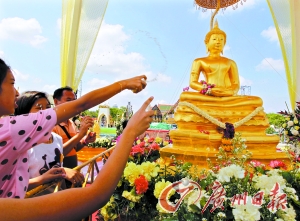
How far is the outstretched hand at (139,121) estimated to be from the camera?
0.69m

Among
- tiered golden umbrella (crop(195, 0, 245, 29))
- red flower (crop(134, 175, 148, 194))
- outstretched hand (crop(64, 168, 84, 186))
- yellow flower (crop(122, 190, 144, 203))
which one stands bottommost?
yellow flower (crop(122, 190, 144, 203))

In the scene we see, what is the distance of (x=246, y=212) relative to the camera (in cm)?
121

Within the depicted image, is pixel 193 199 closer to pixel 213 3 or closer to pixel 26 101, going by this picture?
pixel 26 101

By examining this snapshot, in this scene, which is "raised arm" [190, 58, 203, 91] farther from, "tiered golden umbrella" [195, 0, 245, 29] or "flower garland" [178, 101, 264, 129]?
"tiered golden umbrella" [195, 0, 245, 29]

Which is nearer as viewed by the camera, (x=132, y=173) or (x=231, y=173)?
(x=231, y=173)

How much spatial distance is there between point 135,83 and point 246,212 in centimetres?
80

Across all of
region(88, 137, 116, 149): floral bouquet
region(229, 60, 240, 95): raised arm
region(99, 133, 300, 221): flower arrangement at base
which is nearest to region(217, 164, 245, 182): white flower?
region(99, 133, 300, 221): flower arrangement at base

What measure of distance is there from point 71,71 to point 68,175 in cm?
440

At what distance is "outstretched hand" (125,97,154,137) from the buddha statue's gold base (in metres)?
3.25

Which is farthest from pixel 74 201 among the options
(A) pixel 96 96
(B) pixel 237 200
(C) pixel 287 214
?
(C) pixel 287 214

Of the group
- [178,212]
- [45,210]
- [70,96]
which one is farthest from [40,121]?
[70,96]

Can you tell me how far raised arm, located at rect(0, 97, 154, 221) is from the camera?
1.66 ft

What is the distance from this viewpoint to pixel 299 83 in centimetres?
600

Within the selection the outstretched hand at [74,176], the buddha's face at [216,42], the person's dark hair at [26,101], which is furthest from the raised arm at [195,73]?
the outstretched hand at [74,176]
